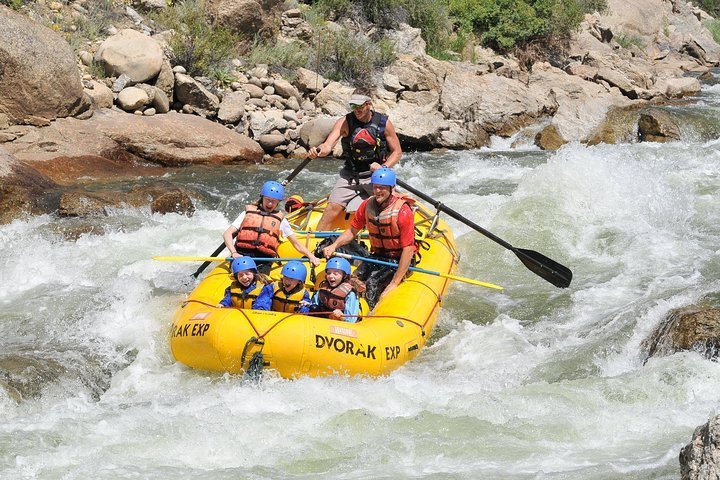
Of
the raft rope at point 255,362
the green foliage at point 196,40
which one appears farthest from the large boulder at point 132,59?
the raft rope at point 255,362

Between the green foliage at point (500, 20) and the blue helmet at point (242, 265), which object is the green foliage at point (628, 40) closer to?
the green foliage at point (500, 20)

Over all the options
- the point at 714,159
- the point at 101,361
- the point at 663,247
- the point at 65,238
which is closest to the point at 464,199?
the point at 663,247

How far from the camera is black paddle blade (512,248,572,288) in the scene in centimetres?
751

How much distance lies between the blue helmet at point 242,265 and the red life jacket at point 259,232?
515 mm

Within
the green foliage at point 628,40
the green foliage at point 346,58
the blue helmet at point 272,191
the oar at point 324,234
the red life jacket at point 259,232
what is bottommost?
the green foliage at point 628,40

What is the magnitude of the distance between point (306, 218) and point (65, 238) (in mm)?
2421

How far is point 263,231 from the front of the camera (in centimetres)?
670

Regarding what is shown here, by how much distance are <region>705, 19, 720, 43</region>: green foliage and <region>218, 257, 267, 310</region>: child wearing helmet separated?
25.7 m

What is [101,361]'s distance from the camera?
6113 millimetres

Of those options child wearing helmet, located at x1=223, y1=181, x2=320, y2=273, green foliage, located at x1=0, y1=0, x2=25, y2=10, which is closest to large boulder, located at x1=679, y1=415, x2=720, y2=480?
child wearing helmet, located at x1=223, y1=181, x2=320, y2=273

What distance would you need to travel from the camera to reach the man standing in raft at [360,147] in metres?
7.32

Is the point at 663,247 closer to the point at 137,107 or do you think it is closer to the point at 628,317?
the point at 628,317

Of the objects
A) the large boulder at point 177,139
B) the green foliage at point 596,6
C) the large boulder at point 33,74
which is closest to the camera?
the large boulder at point 33,74

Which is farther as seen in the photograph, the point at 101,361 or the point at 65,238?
the point at 65,238
